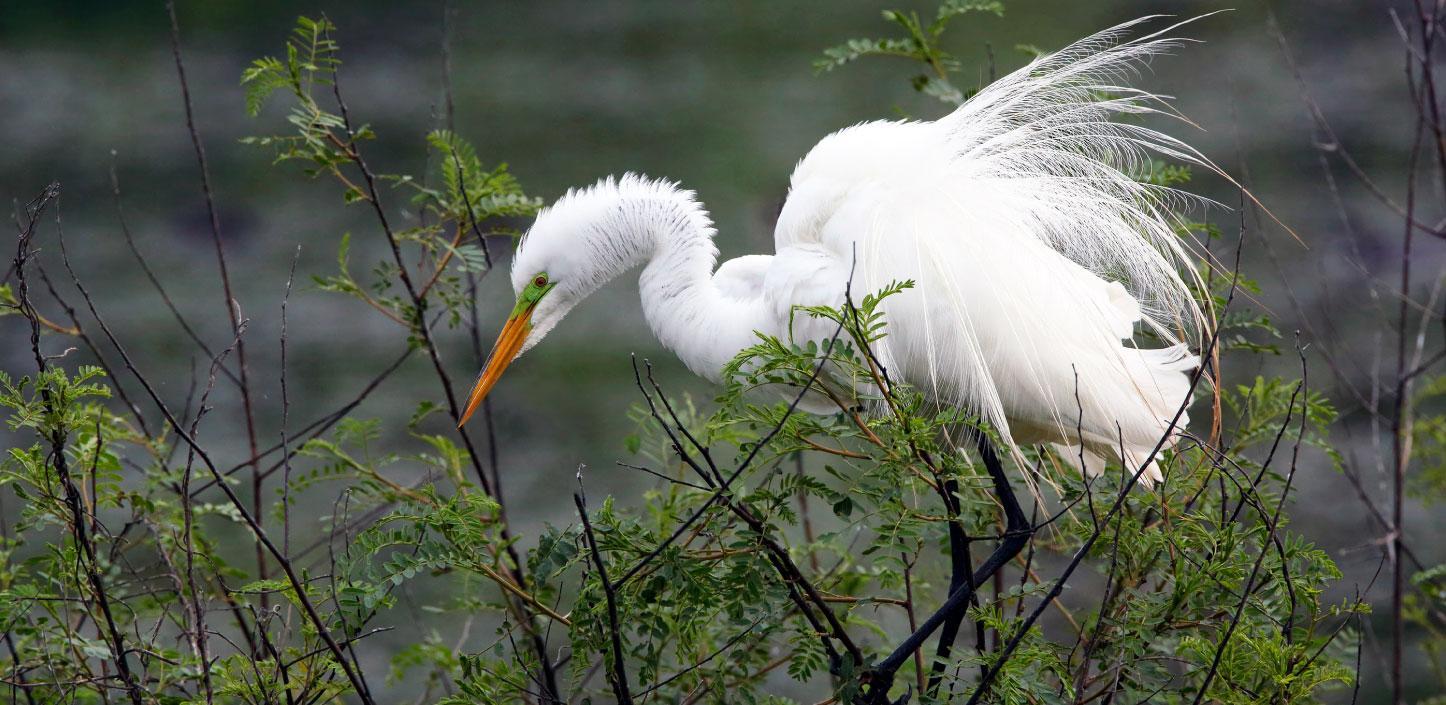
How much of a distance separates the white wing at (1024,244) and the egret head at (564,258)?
33 cm

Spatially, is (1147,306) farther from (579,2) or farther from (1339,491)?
(579,2)

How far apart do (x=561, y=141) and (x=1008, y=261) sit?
407cm

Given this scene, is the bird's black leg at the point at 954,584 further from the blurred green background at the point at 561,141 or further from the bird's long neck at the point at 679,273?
the blurred green background at the point at 561,141

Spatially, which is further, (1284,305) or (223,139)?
(223,139)

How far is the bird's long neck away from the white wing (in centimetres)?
17

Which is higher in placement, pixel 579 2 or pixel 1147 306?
pixel 579 2

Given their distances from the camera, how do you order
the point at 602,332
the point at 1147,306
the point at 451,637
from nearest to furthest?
the point at 1147,306 < the point at 451,637 < the point at 602,332

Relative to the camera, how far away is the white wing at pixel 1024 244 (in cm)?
194

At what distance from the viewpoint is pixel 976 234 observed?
1948 millimetres

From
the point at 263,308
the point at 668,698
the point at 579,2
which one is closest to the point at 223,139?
the point at 263,308

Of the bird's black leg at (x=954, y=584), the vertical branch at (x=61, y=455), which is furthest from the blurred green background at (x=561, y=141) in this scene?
the vertical branch at (x=61, y=455)

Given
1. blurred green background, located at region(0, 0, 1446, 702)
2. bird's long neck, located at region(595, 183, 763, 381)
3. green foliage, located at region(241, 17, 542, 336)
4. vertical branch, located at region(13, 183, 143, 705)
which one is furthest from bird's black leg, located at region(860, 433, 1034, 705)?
blurred green background, located at region(0, 0, 1446, 702)

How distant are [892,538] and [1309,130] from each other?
492 cm

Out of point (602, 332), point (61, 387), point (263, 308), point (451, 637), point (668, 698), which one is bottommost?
point (668, 698)
